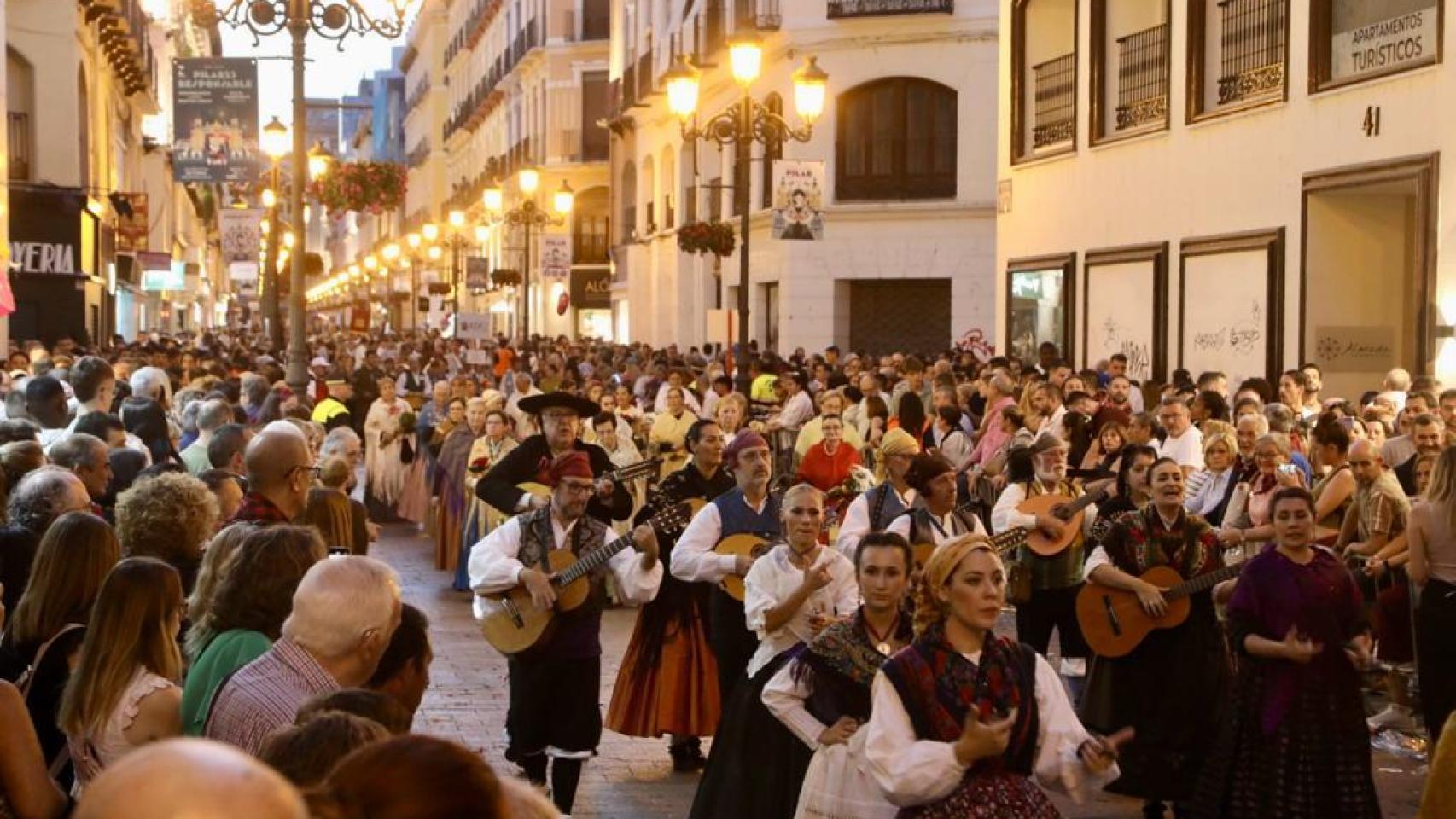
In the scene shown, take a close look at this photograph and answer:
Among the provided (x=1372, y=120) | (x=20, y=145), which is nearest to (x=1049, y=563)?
(x=1372, y=120)

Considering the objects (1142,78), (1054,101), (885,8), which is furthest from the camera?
(885,8)

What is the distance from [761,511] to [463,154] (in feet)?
277

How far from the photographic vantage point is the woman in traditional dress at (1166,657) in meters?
9.92

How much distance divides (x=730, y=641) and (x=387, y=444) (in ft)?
44.2

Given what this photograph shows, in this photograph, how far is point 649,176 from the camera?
50.8 m

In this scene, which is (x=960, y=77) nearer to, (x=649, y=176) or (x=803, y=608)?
(x=649, y=176)

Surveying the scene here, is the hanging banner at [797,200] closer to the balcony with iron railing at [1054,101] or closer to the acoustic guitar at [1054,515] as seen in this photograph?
the balcony with iron railing at [1054,101]

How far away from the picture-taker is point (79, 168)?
39531 mm

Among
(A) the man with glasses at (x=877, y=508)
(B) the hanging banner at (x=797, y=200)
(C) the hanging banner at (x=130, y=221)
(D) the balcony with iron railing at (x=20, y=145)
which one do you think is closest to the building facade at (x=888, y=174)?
(B) the hanging banner at (x=797, y=200)

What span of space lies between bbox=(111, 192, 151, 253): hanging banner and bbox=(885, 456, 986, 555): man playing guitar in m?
36.9

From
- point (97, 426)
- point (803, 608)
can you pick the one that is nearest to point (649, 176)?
point (97, 426)

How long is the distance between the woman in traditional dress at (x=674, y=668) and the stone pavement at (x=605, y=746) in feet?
0.82

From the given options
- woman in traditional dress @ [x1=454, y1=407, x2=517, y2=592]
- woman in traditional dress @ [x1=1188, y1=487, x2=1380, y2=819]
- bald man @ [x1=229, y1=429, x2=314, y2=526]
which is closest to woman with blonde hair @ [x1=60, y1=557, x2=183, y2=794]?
bald man @ [x1=229, y1=429, x2=314, y2=526]

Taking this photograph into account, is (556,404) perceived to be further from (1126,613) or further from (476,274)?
(476,274)
